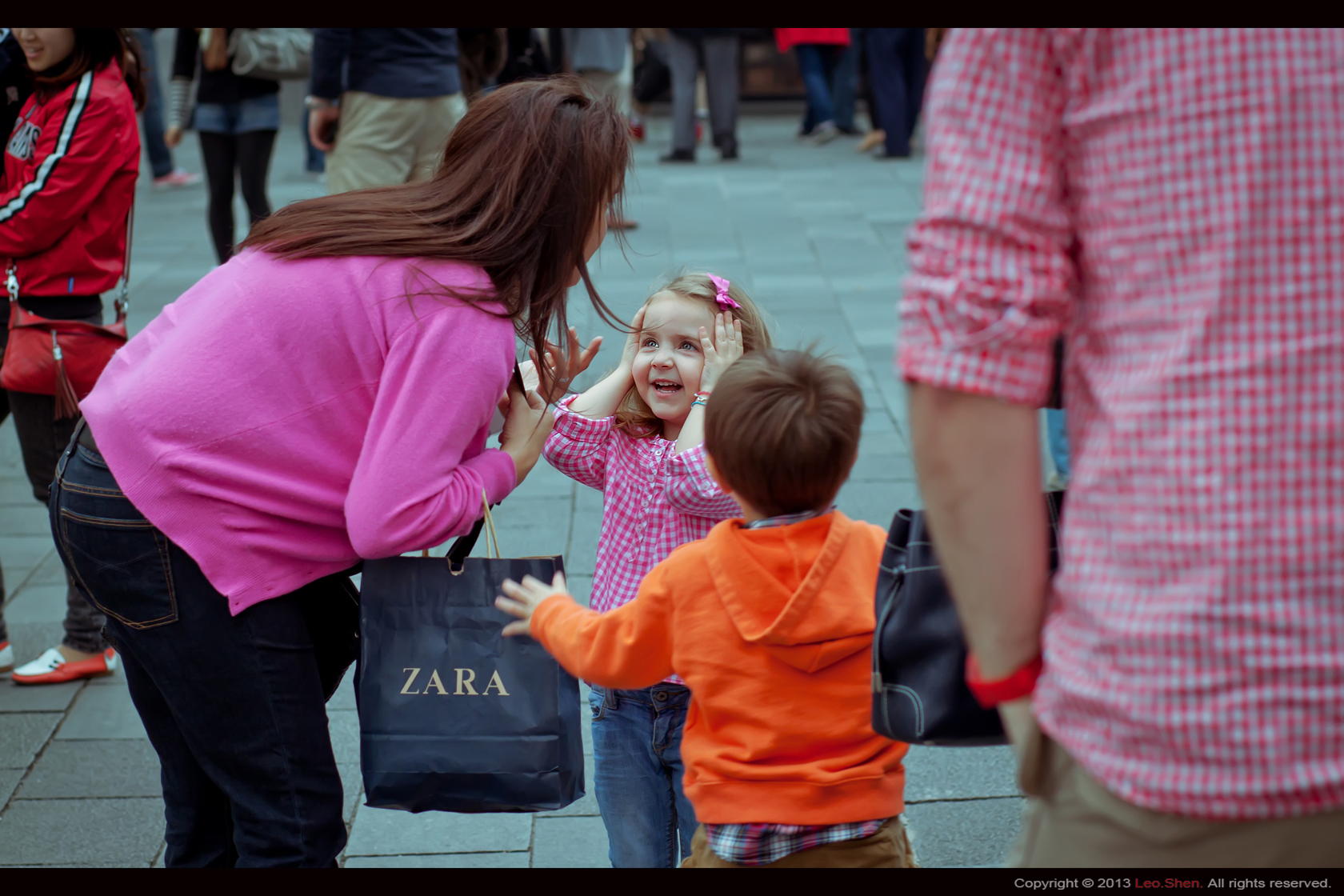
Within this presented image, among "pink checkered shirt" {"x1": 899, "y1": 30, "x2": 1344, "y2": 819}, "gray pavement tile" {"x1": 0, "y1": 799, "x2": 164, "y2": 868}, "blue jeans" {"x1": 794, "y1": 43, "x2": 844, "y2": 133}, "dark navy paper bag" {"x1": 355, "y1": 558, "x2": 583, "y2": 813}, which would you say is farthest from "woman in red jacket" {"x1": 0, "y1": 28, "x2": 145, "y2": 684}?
"blue jeans" {"x1": 794, "y1": 43, "x2": 844, "y2": 133}

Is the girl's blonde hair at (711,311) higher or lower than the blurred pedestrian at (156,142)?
higher

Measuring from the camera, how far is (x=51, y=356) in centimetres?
339

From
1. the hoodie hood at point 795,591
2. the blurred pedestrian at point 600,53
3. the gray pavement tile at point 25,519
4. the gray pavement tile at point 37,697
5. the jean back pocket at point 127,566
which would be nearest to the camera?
the hoodie hood at point 795,591

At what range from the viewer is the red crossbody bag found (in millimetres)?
3389

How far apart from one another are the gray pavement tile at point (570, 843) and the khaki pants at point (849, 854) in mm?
1030

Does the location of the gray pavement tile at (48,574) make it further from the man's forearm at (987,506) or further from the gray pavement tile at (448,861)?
the man's forearm at (987,506)

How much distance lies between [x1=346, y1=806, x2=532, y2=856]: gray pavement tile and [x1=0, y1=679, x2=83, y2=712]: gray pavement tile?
1103 millimetres

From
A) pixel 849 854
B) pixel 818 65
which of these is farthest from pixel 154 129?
pixel 849 854

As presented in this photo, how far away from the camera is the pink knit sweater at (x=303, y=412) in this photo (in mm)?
1892

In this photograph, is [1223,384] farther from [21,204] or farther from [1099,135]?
[21,204]

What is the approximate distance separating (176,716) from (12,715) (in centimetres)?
182

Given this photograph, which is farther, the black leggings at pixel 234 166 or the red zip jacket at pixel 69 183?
the black leggings at pixel 234 166

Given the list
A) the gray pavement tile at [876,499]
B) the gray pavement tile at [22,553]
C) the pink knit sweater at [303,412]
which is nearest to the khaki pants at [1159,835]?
the pink knit sweater at [303,412]

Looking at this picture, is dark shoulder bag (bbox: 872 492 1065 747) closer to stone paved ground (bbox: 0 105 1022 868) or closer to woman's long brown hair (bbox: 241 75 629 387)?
woman's long brown hair (bbox: 241 75 629 387)
